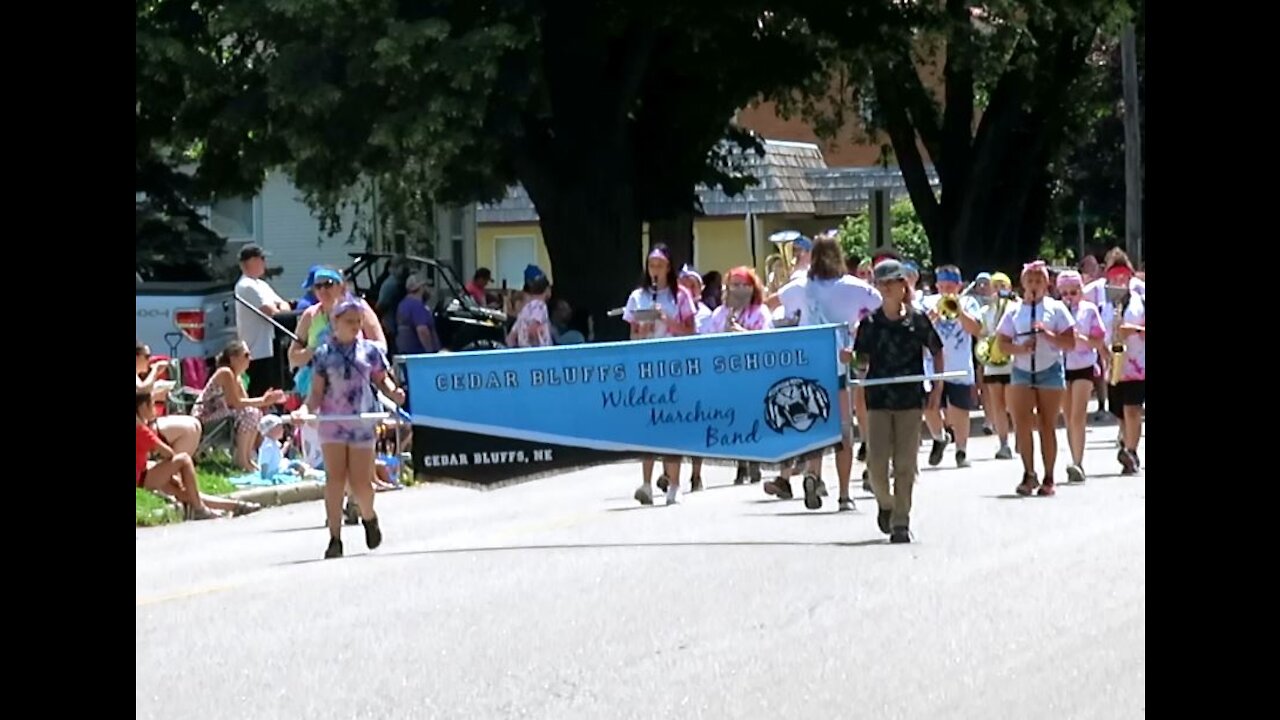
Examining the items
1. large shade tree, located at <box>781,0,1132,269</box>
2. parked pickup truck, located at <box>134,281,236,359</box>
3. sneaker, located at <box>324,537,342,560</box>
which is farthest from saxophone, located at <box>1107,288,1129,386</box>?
large shade tree, located at <box>781,0,1132,269</box>

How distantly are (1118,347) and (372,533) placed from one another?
7.67m

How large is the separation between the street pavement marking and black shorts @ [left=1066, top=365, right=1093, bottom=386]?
841cm

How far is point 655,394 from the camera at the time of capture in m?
16.0

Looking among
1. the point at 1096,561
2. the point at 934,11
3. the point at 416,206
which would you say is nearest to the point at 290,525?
the point at 1096,561

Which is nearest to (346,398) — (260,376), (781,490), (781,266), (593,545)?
(593,545)

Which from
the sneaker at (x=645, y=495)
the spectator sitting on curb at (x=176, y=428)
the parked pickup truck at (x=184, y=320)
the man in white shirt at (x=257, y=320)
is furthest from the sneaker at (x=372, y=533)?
the parked pickup truck at (x=184, y=320)

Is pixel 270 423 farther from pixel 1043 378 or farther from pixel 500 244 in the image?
pixel 500 244

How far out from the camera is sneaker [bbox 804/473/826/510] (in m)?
17.0

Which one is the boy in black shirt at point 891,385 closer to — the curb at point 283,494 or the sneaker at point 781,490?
the sneaker at point 781,490

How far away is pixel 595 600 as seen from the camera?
40.7ft

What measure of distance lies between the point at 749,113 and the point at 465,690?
58000 millimetres

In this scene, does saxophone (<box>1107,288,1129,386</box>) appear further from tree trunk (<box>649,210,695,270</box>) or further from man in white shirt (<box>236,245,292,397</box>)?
tree trunk (<box>649,210,695,270</box>)

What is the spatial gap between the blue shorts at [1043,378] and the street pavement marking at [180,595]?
23.4ft
